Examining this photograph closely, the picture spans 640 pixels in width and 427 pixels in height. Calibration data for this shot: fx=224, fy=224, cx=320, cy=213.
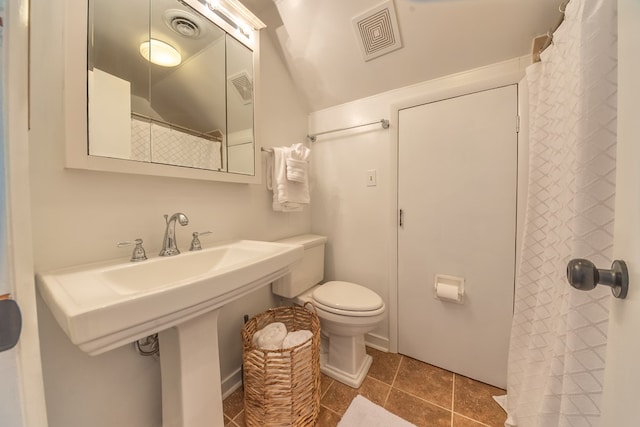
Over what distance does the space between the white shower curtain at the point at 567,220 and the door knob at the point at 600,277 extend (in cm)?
27

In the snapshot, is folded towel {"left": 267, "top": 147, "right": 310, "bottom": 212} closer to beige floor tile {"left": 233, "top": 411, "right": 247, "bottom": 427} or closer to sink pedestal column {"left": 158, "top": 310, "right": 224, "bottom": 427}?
sink pedestal column {"left": 158, "top": 310, "right": 224, "bottom": 427}

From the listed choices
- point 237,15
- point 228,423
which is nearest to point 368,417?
point 228,423

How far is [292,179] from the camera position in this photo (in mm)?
1422

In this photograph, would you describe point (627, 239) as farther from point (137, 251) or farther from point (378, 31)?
point (378, 31)

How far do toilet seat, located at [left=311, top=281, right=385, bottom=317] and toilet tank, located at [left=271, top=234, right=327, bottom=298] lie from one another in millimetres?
126

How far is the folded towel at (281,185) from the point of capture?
1.41 m

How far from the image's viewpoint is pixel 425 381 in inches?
50.6

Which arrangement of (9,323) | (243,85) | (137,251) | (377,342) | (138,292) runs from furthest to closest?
(377,342) → (243,85) → (137,251) → (138,292) → (9,323)

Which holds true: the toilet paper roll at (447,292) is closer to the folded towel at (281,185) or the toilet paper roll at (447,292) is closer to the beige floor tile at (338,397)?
the beige floor tile at (338,397)

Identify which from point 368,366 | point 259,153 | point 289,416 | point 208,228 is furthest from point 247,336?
point 259,153

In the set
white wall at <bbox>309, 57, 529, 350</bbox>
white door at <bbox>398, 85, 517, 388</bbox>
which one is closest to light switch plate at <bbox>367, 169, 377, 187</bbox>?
white wall at <bbox>309, 57, 529, 350</bbox>

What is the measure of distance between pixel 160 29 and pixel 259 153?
2.14 ft

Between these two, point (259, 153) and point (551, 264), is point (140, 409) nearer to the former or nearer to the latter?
point (259, 153)

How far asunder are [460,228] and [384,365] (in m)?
0.97
